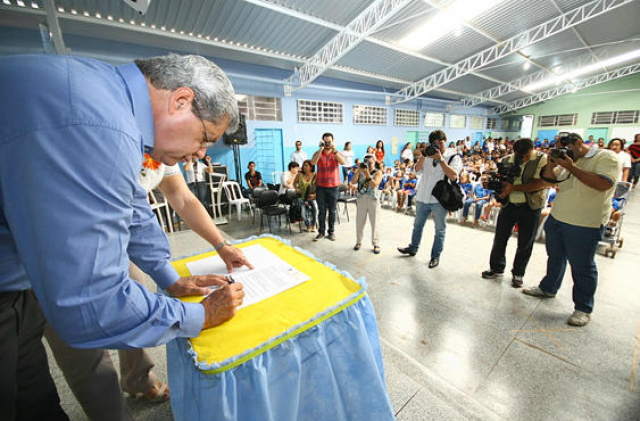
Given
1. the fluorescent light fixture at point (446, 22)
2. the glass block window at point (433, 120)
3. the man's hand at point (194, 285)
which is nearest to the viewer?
the man's hand at point (194, 285)

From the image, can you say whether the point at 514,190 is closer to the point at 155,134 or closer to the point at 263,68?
the point at 155,134

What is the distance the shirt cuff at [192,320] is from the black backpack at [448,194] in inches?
123

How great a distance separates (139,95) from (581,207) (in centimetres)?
309

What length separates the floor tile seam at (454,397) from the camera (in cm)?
141

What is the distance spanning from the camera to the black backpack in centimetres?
316

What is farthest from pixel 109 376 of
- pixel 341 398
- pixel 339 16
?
pixel 339 16

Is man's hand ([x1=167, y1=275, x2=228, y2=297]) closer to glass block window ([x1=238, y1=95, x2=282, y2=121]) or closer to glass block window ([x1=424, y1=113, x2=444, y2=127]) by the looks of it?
glass block window ([x1=238, y1=95, x2=282, y2=121])

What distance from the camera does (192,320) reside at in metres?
0.69

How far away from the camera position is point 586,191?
7.13 feet

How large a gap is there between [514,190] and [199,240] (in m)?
4.27

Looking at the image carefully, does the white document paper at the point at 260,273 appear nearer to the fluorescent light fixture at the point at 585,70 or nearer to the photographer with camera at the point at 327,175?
the photographer with camera at the point at 327,175

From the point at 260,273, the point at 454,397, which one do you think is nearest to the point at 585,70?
the point at 454,397

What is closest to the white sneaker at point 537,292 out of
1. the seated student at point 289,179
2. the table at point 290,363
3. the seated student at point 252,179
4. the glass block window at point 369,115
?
the table at point 290,363

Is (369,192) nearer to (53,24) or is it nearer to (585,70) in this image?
(53,24)
